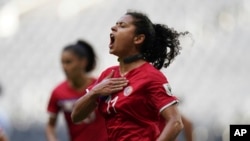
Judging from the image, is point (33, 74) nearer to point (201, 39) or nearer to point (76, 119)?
point (201, 39)

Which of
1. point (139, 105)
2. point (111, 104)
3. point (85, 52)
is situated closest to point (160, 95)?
point (139, 105)

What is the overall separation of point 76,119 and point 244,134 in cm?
235

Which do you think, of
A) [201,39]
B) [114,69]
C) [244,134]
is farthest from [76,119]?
[201,39]

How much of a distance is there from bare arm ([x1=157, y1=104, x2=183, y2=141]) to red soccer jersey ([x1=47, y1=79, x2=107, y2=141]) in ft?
7.86

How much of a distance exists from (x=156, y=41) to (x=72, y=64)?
2595mm

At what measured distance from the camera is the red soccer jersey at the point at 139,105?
4.83 metres

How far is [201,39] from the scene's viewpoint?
56.4ft

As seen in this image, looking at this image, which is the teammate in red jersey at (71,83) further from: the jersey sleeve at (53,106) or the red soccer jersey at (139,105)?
the red soccer jersey at (139,105)

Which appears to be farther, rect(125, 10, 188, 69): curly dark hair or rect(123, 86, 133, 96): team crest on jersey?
rect(125, 10, 188, 69): curly dark hair

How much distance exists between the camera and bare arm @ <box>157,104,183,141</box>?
4.76 meters

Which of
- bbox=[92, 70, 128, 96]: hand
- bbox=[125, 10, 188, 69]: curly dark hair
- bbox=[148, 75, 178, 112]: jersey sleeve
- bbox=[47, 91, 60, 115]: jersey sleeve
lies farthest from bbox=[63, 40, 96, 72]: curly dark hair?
bbox=[148, 75, 178, 112]: jersey sleeve

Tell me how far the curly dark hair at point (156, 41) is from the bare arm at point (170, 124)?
429mm

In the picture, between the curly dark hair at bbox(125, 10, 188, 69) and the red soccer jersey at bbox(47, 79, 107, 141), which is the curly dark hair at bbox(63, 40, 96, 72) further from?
the curly dark hair at bbox(125, 10, 188, 69)

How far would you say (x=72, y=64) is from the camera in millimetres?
7695
